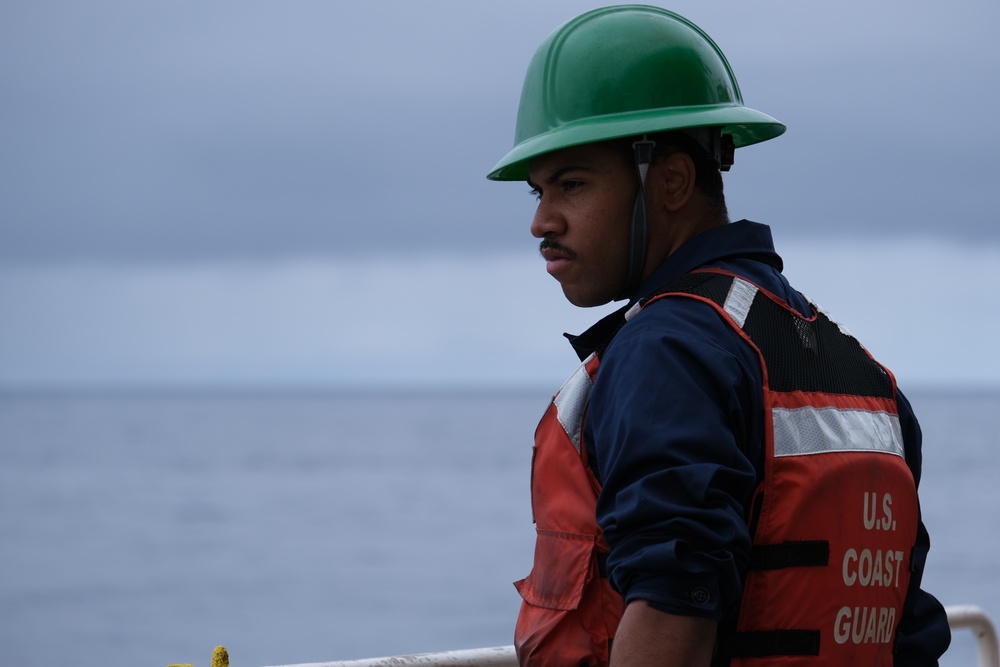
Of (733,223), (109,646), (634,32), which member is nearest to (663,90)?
(634,32)

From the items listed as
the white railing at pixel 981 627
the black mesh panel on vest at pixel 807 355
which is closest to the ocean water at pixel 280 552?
the white railing at pixel 981 627

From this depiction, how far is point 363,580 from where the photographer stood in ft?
106

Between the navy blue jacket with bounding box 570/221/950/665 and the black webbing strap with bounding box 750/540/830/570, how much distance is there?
0.05 metres

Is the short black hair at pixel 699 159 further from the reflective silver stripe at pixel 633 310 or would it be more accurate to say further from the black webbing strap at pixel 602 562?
the black webbing strap at pixel 602 562

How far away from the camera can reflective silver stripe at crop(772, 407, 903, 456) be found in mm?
2061

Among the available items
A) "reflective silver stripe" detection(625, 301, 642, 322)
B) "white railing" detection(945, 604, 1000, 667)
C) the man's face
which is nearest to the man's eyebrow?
the man's face

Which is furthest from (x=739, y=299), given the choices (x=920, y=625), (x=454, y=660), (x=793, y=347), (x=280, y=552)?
(x=280, y=552)

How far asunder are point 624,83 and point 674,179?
0.20m

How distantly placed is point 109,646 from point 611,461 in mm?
24890

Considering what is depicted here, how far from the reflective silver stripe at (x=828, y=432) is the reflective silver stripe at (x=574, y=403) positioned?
0.32 metres

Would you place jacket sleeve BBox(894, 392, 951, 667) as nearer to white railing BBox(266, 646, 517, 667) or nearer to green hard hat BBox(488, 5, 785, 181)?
green hard hat BBox(488, 5, 785, 181)

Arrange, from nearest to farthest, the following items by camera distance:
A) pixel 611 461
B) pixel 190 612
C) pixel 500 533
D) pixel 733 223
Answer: pixel 611 461
pixel 733 223
pixel 190 612
pixel 500 533

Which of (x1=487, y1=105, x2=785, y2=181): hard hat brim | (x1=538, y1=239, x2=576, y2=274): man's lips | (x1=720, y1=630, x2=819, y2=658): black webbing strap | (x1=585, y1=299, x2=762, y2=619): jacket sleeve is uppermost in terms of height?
(x1=487, y1=105, x2=785, y2=181): hard hat brim

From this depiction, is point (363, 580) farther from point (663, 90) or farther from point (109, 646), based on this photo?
point (663, 90)
